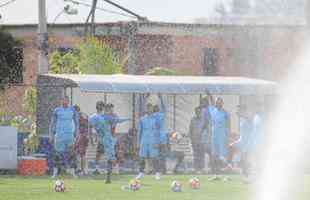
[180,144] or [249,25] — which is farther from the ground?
[249,25]

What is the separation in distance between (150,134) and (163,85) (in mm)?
3213

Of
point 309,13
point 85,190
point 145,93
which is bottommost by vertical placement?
point 85,190

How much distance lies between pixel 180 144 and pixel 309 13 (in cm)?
544

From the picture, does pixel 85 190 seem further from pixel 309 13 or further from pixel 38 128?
pixel 309 13

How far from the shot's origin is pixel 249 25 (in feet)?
178

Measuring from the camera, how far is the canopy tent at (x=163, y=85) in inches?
1273

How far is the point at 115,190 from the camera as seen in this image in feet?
81.5

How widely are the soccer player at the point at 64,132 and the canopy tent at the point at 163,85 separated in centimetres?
126

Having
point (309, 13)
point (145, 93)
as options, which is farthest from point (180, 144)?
point (309, 13)

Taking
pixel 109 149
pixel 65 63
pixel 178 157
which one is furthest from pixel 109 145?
pixel 65 63

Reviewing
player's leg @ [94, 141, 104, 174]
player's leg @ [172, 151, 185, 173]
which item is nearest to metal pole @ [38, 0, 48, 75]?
player's leg @ [172, 151, 185, 173]

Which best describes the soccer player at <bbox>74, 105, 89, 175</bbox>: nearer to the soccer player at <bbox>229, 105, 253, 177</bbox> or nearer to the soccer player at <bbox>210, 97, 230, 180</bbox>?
the soccer player at <bbox>210, 97, 230, 180</bbox>

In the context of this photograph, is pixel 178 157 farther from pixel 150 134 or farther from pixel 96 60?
pixel 96 60

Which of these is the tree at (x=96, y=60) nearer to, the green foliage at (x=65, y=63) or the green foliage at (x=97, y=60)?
the green foliage at (x=97, y=60)
